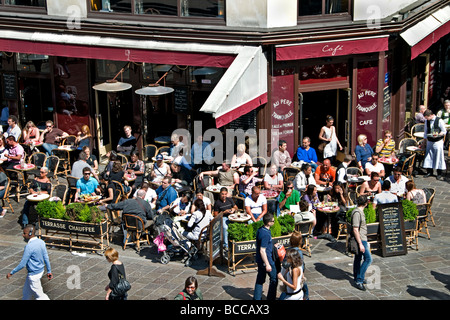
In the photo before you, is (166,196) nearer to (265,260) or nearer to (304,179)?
(304,179)

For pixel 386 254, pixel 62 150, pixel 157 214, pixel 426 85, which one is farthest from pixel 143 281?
pixel 426 85

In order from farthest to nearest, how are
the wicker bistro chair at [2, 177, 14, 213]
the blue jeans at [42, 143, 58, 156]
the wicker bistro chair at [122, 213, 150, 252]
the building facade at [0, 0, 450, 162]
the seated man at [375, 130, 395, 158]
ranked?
the blue jeans at [42, 143, 58, 156] → the seated man at [375, 130, 395, 158] → the building facade at [0, 0, 450, 162] → the wicker bistro chair at [2, 177, 14, 213] → the wicker bistro chair at [122, 213, 150, 252]

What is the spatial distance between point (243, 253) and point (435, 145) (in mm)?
7824

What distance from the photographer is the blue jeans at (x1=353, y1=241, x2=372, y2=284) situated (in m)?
13.0

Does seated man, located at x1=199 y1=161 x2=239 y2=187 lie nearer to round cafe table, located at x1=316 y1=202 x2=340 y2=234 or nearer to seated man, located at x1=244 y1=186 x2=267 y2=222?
seated man, located at x1=244 y1=186 x2=267 y2=222

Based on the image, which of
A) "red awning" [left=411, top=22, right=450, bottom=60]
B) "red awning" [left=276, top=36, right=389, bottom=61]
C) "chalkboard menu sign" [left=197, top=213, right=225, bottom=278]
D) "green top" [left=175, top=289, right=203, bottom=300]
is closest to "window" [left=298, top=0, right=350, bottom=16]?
"red awning" [left=276, top=36, right=389, bottom=61]

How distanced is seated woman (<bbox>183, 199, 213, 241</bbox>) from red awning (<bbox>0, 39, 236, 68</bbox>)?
516 cm

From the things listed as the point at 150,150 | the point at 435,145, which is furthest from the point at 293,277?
the point at 150,150

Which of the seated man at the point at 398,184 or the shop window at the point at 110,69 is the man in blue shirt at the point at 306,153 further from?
the shop window at the point at 110,69

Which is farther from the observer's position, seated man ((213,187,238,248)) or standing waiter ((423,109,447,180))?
standing waiter ((423,109,447,180))

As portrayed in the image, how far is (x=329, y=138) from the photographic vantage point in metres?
19.1

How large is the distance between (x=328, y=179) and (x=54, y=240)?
6666 millimetres

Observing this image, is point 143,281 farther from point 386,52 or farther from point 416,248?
point 386,52

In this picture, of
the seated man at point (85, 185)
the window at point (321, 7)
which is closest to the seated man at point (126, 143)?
the seated man at point (85, 185)
